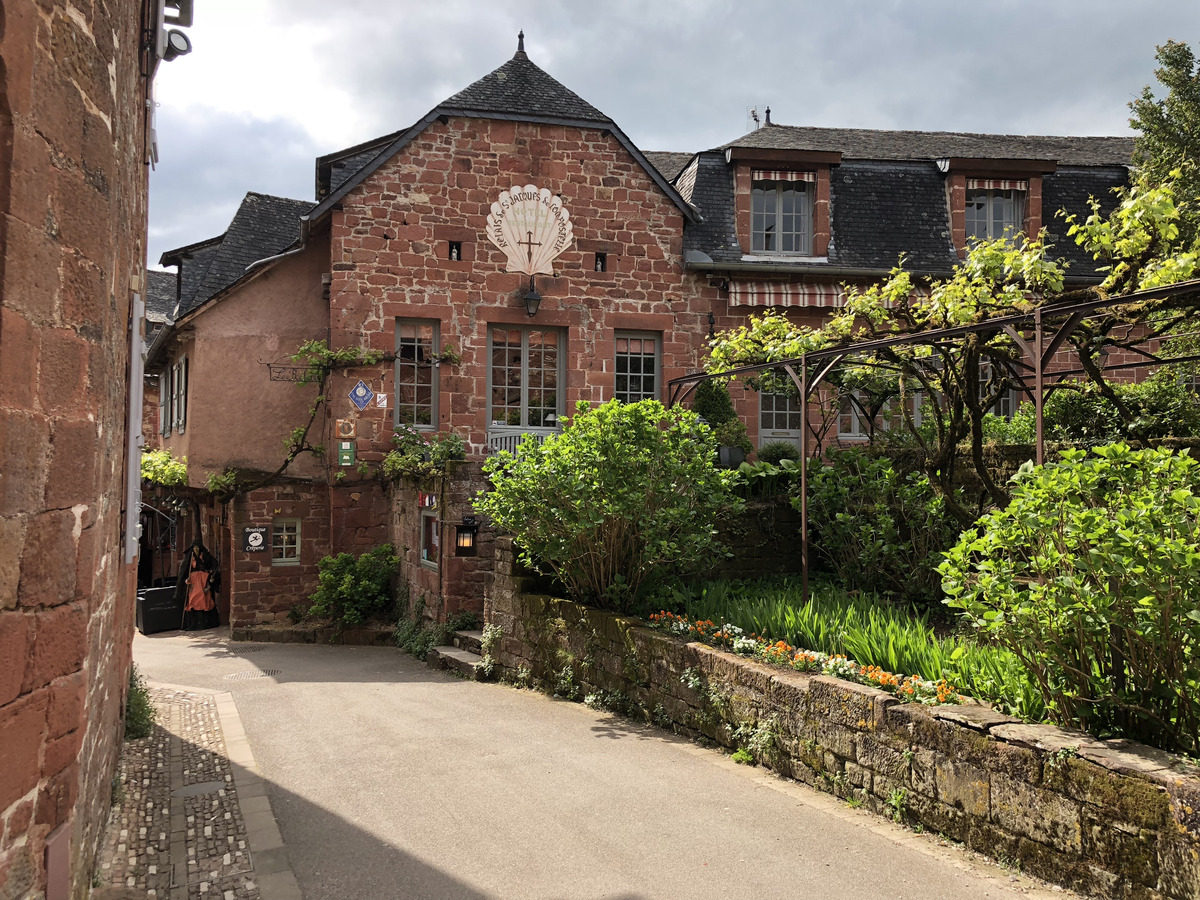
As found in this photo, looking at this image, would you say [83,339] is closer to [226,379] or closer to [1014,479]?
[1014,479]

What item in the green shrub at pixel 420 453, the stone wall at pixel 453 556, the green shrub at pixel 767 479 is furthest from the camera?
the green shrub at pixel 420 453

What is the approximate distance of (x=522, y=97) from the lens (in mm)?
15000

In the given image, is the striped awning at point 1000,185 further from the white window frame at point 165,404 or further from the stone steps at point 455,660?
the white window frame at point 165,404

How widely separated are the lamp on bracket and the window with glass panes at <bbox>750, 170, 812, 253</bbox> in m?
3.77

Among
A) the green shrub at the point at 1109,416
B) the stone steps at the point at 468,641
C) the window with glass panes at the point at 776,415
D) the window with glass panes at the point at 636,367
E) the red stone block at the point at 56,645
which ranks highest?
the window with glass panes at the point at 636,367

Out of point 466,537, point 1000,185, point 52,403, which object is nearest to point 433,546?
point 466,537

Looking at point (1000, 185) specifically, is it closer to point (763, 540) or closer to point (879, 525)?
point (763, 540)

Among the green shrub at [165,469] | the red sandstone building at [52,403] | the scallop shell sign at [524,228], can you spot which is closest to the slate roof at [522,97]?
the scallop shell sign at [524,228]

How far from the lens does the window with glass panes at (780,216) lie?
15.6m

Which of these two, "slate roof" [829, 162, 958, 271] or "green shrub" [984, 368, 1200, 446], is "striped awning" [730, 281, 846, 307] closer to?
"slate roof" [829, 162, 958, 271]

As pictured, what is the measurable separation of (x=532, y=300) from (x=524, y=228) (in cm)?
121

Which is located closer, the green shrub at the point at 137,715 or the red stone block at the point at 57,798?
the red stone block at the point at 57,798

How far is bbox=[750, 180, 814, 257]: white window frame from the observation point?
15.6 metres

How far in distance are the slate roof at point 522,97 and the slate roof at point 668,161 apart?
9.98 ft
